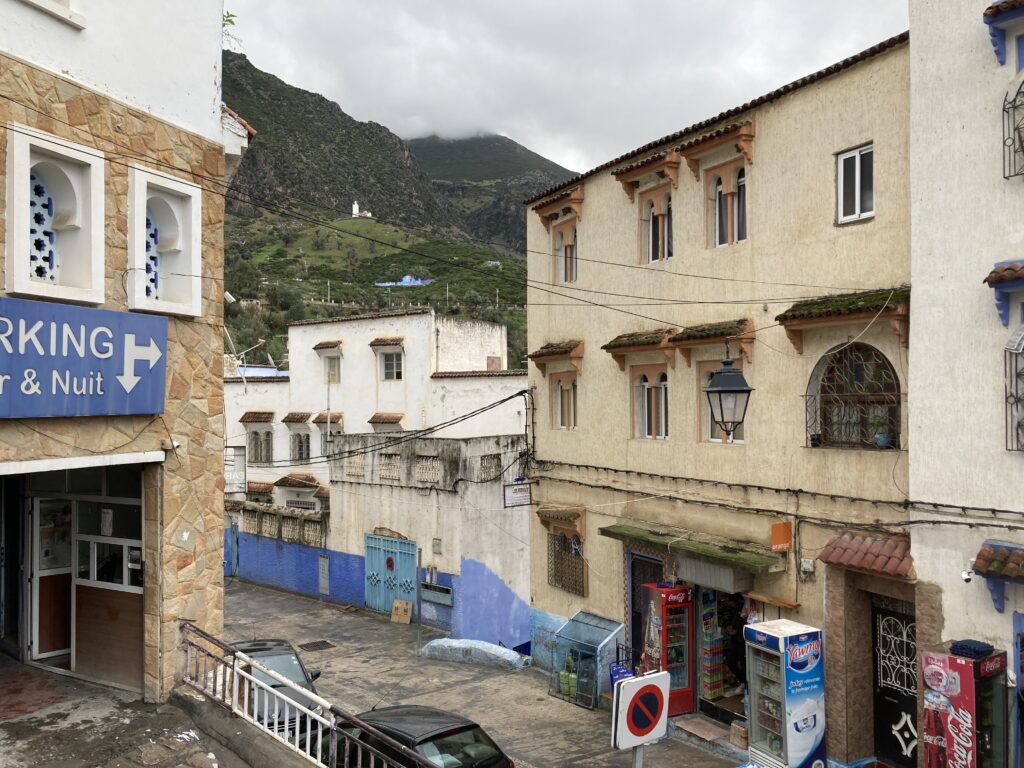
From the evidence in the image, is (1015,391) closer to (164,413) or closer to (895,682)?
(895,682)

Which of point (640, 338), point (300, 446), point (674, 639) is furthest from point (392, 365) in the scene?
point (674, 639)

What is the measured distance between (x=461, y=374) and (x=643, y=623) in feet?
41.1

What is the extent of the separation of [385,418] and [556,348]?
1199cm

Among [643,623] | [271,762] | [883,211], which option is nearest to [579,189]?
[883,211]

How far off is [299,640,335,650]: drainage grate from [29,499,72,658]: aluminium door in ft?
34.2

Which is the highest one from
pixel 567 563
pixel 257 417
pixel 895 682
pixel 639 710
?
pixel 257 417

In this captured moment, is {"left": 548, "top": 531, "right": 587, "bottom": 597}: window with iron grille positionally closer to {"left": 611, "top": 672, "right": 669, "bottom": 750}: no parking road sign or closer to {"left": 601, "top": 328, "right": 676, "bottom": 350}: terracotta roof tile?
{"left": 601, "top": 328, "right": 676, "bottom": 350}: terracotta roof tile

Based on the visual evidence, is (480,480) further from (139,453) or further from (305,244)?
(305,244)

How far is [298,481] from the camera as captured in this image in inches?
1129

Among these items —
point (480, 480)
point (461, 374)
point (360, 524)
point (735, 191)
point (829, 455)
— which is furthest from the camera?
point (461, 374)

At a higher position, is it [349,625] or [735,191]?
[735,191]

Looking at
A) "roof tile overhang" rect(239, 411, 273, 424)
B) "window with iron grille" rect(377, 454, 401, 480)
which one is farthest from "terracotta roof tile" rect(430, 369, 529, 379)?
"roof tile overhang" rect(239, 411, 273, 424)

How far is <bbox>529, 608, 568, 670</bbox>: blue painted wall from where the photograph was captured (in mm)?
16531

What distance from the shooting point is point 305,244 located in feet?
237
